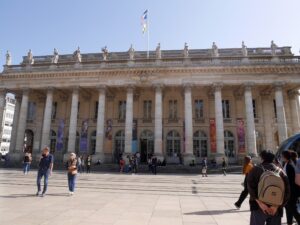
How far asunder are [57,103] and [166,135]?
1626cm

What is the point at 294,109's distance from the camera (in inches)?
1176

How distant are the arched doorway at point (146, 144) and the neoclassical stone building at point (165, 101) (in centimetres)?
13

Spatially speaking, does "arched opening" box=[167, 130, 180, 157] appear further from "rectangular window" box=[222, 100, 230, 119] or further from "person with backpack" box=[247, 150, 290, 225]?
"person with backpack" box=[247, 150, 290, 225]

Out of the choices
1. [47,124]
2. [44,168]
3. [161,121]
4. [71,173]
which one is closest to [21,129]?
[47,124]

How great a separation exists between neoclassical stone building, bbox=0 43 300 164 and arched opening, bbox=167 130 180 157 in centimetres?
13

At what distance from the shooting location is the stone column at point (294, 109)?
29.4 m

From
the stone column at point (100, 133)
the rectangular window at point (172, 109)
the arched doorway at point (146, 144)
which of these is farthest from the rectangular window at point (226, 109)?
the stone column at point (100, 133)

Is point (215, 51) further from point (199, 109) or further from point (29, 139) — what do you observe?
point (29, 139)

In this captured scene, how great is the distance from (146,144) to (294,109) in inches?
751

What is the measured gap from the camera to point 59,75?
98.0 ft

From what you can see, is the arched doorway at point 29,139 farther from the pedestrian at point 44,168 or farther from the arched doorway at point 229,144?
the pedestrian at point 44,168

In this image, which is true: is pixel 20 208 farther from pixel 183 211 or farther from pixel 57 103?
Answer: pixel 57 103

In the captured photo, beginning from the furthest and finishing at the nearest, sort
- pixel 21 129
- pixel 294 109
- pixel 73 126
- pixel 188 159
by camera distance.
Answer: pixel 294 109, pixel 21 129, pixel 73 126, pixel 188 159

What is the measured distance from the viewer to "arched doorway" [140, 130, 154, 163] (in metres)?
31.2
